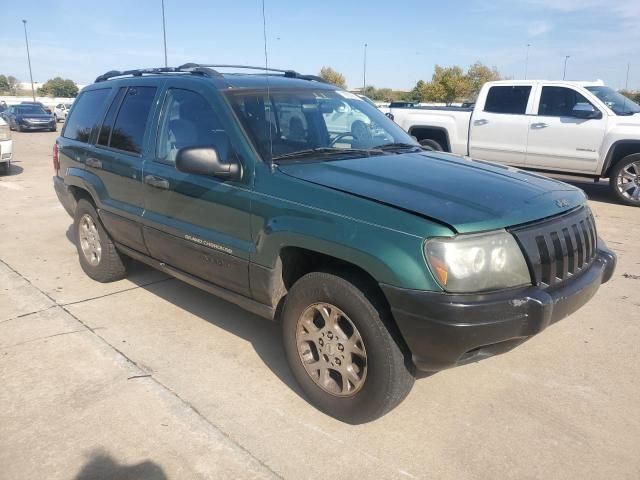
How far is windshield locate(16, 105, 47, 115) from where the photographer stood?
27.2m

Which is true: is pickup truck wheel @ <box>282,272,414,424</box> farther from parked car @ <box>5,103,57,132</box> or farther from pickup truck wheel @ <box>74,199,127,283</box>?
parked car @ <box>5,103,57,132</box>

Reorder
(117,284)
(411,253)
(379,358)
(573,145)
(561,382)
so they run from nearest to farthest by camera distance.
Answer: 1. (411,253)
2. (379,358)
3. (561,382)
4. (117,284)
5. (573,145)

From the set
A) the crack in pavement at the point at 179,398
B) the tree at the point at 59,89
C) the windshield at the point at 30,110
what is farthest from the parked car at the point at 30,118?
the tree at the point at 59,89

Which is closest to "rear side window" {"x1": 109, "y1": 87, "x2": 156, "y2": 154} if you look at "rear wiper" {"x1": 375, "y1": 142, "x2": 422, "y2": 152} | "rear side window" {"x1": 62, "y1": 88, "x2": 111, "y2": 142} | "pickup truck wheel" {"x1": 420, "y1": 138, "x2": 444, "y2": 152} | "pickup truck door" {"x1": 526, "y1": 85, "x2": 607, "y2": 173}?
"rear side window" {"x1": 62, "y1": 88, "x2": 111, "y2": 142}

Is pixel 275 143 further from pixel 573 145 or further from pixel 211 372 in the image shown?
pixel 573 145

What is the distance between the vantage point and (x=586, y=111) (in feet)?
28.2

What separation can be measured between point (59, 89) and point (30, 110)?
65576 mm

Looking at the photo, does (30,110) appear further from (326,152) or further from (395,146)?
(326,152)

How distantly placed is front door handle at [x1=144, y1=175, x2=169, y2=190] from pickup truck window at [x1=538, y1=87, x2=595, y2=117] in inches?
295

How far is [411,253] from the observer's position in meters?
2.48

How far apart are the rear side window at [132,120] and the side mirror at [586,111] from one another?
7096 millimetres

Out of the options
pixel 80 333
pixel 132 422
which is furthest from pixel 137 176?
pixel 132 422

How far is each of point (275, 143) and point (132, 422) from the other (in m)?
1.81

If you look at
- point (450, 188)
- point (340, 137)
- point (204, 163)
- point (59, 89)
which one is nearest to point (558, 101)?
point (340, 137)
